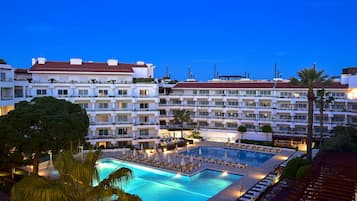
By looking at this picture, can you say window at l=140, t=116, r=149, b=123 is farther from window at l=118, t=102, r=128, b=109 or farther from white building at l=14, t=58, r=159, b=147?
window at l=118, t=102, r=128, b=109

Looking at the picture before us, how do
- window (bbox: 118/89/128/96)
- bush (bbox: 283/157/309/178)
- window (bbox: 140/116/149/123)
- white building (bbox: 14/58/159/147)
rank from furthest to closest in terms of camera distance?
window (bbox: 140/116/149/123) → window (bbox: 118/89/128/96) → white building (bbox: 14/58/159/147) → bush (bbox: 283/157/309/178)

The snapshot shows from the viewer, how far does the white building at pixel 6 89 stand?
111ft

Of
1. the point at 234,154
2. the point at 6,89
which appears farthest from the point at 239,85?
the point at 6,89

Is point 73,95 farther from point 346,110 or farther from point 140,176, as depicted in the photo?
point 346,110

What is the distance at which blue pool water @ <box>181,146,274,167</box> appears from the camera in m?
37.4

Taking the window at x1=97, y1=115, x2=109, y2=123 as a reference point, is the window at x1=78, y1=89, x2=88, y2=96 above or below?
above

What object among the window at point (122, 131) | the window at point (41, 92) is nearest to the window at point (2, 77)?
the window at point (41, 92)

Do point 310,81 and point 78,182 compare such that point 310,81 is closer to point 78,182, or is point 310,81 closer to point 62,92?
point 78,182

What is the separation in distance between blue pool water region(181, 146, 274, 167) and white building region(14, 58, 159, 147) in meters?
7.78

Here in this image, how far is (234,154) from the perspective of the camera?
40969 millimetres

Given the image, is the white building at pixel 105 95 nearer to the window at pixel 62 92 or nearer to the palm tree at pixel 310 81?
the window at pixel 62 92

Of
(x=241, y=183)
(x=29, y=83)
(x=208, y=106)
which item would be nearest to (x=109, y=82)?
(x=29, y=83)

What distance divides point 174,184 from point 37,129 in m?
13.3

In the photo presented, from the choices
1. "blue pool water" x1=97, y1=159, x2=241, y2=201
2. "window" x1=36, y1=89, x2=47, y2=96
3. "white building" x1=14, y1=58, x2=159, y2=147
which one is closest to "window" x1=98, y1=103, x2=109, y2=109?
"white building" x1=14, y1=58, x2=159, y2=147
